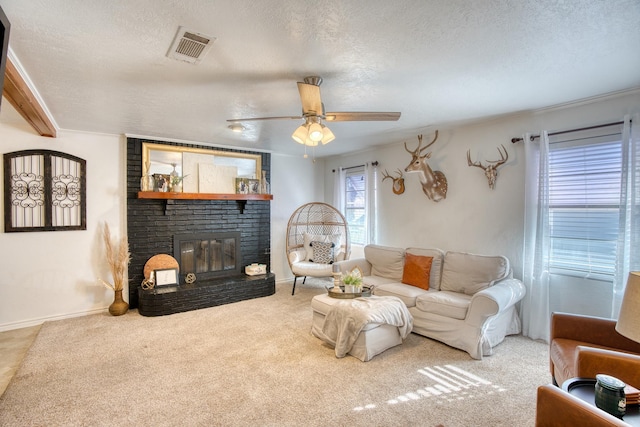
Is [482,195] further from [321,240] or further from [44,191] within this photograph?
[44,191]

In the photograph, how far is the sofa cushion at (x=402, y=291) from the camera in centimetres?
350

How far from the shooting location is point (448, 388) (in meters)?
2.40

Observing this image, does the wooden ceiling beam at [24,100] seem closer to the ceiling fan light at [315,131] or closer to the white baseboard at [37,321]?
the ceiling fan light at [315,131]

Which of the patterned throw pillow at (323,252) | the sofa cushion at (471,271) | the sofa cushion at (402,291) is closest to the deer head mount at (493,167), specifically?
the sofa cushion at (471,271)

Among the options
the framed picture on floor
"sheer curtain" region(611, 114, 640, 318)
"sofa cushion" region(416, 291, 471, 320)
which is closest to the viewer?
"sheer curtain" region(611, 114, 640, 318)

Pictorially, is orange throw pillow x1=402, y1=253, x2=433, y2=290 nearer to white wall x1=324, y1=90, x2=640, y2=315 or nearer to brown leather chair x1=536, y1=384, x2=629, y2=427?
white wall x1=324, y1=90, x2=640, y2=315

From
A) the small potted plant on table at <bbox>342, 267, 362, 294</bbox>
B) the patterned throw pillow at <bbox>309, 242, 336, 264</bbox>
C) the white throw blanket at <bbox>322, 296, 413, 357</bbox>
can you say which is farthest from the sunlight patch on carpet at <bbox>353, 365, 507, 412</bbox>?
the patterned throw pillow at <bbox>309, 242, 336, 264</bbox>

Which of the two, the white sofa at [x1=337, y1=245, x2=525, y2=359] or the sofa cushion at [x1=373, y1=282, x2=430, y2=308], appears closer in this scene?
the white sofa at [x1=337, y1=245, x2=525, y2=359]

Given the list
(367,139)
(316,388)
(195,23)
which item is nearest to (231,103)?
(195,23)

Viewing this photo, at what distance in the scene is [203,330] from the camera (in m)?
3.59

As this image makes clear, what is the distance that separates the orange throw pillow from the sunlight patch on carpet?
46.3 inches

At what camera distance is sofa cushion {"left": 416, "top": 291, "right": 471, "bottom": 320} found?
3.06 m

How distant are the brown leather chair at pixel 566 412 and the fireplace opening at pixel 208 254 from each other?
4.42 meters

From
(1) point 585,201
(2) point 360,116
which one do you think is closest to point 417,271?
(1) point 585,201
